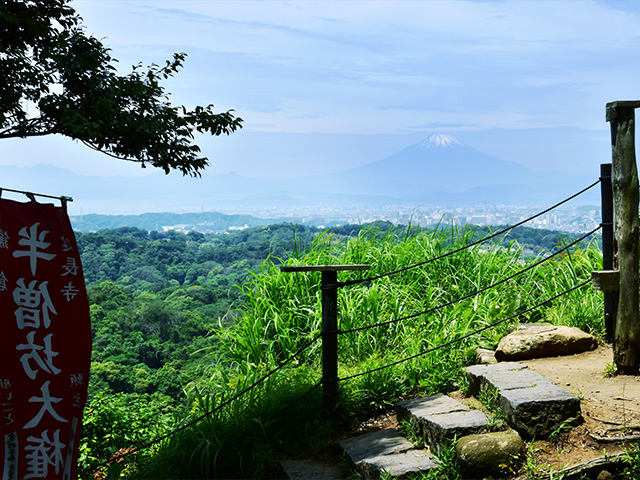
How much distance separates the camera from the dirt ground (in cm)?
312

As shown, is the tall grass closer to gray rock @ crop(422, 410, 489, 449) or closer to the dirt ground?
the dirt ground

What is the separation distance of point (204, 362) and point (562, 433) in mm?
4071

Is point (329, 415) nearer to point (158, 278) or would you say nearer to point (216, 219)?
point (158, 278)

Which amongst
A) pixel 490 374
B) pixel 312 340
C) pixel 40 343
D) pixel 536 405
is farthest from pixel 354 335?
pixel 40 343

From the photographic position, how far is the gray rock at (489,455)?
3.06 meters

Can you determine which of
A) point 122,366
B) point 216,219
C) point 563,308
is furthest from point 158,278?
point 216,219

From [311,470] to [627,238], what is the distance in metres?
2.62

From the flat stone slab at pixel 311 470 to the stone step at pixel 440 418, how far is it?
585 mm

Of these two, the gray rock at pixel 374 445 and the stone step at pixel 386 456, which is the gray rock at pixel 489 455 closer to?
the stone step at pixel 386 456

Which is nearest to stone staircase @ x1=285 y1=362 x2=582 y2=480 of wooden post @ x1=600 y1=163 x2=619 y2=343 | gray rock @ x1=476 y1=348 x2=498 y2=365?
gray rock @ x1=476 y1=348 x2=498 y2=365

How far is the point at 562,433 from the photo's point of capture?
325 centimetres

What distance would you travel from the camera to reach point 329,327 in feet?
12.7

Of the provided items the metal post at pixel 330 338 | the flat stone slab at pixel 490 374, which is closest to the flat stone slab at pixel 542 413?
the flat stone slab at pixel 490 374

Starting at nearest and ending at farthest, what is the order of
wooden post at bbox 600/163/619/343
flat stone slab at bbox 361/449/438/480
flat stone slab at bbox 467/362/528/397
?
flat stone slab at bbox 361/449/438/480
flat stone slab at bbox 467/362/528/397
wooden post at bbox 600/163/619/343
